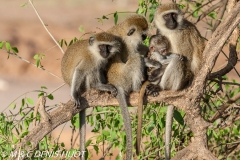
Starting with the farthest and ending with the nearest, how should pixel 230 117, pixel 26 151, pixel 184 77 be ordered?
1. pixel 230 117
2. pixel 184 77
3. pixel 26 151

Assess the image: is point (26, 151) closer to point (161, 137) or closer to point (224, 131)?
point (161, 137)

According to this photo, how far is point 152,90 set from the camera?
712cm

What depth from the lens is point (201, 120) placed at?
6.95m

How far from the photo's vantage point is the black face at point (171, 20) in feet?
25.1

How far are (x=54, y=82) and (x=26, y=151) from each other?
1368 centimetres

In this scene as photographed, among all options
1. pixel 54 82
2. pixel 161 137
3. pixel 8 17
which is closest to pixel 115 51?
pixel 161 137

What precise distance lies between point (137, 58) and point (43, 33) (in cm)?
1757

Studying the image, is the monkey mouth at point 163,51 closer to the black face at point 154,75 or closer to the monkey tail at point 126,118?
the black face at point 154,75

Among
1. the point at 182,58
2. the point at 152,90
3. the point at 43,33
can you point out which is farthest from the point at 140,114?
the point at 43,33

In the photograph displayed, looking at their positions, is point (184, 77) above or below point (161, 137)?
above

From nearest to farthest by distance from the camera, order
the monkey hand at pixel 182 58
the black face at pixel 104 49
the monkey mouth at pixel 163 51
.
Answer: the black face at pixel 104 49 < the monkey hand at pixel 182 58 < the monkey mouth at pixel 163 51

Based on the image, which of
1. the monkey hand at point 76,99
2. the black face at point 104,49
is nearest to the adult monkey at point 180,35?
the black face at point 104,49

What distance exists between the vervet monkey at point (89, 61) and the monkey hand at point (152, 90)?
1.37ft

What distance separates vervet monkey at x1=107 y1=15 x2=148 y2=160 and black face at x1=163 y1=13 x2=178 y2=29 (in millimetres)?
317
